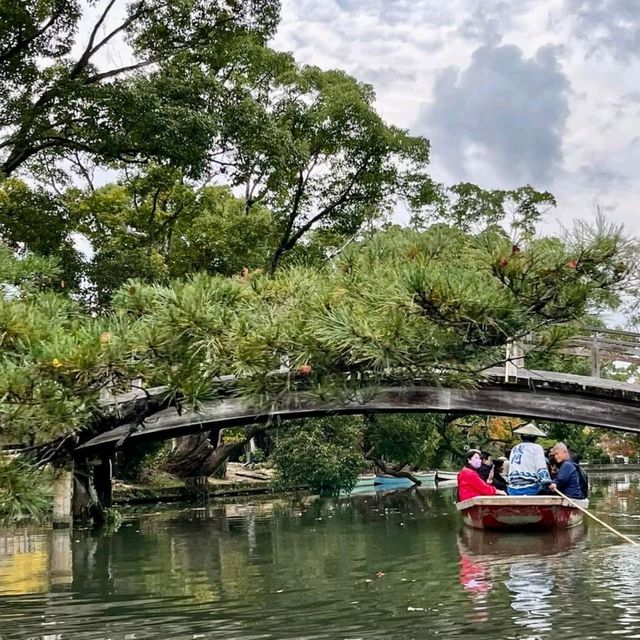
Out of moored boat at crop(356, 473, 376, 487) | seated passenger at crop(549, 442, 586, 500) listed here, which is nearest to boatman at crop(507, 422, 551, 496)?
seated passenger at crop(549, 442, 586, 500)

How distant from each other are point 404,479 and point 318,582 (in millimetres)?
22985

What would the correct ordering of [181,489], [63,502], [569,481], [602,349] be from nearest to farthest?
[602,349] < [569,481] < [63,502] < [181,489]

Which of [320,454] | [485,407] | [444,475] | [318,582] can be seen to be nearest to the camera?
[318,582]

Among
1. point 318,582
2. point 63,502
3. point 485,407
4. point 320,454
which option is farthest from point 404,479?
point 318,582

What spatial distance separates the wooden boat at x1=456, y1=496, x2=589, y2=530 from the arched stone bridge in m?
2.13

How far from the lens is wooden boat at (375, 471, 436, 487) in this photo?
100 ft

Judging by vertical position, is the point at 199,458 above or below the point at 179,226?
below

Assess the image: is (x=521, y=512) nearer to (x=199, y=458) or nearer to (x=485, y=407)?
(x=485, y=407)

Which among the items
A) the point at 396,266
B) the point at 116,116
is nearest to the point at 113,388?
the point at 396,266

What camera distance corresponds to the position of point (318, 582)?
8.89 m

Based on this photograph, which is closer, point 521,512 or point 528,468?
point 521,512

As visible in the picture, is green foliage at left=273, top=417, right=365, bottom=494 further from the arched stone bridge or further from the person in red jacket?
the person in red jacket

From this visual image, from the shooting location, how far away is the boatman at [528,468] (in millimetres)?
13289

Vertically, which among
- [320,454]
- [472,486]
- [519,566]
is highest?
[320,454]
